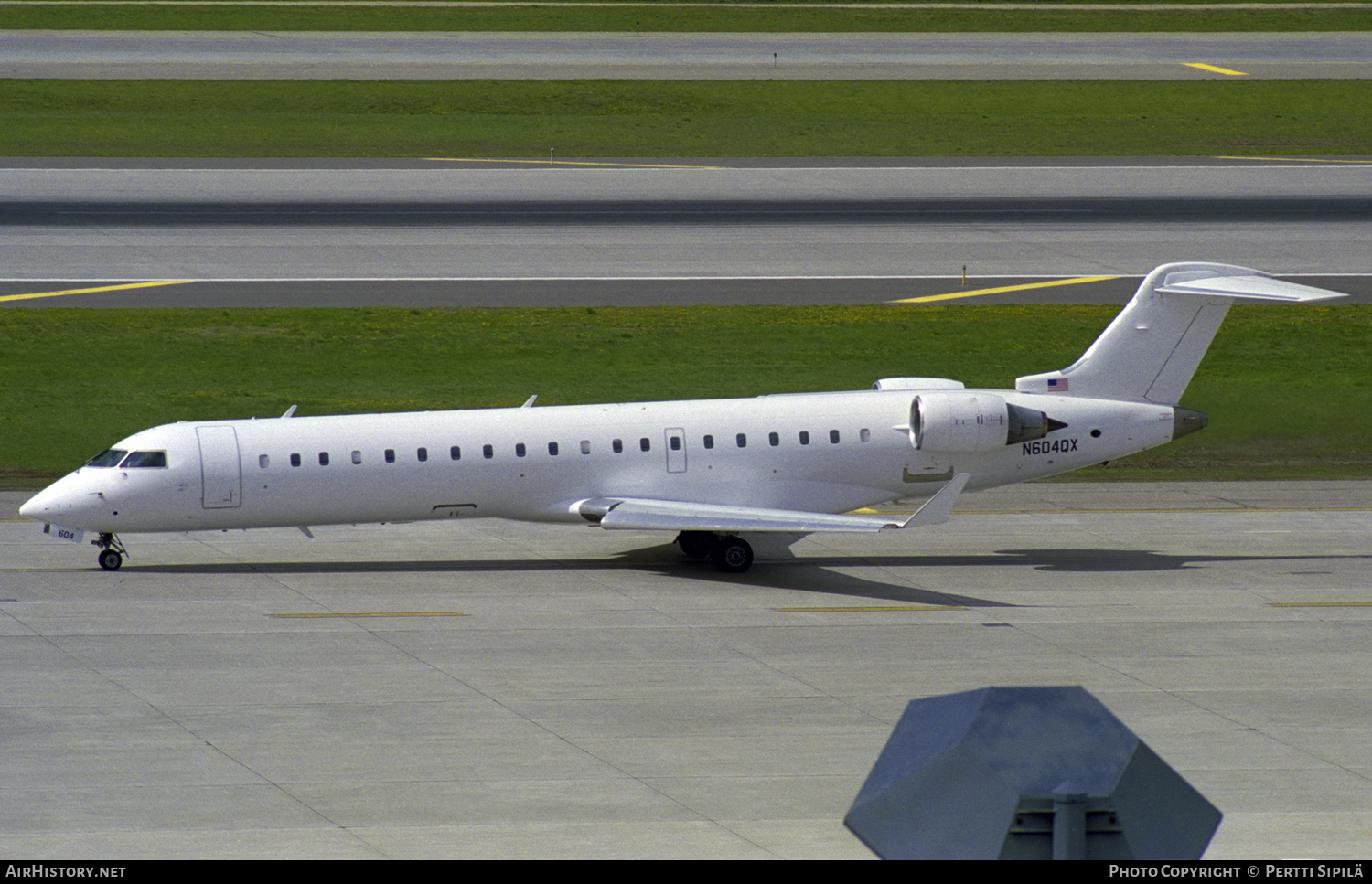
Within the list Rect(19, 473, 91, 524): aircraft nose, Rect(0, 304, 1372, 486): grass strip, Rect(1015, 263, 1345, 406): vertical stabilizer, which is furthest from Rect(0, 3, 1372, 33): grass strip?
Rect(19, 473, 91, 524): aircraft nose

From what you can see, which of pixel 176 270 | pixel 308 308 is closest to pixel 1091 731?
pixel 308 308

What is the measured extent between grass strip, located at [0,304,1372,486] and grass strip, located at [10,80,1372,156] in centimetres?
2534

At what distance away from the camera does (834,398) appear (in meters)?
30.6

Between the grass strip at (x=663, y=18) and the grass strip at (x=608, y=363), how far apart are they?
5999 centimetres

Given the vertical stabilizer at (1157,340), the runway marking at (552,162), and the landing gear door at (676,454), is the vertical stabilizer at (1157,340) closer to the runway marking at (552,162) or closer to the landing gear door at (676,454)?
the landing gear door at (676,454)

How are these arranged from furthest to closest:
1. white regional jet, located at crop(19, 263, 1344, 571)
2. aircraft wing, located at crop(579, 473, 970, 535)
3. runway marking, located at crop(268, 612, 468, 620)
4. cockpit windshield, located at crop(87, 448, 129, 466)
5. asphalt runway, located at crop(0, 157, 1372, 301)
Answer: asphalt runway, located at crop(0, 157, 1372, 301) < cockpit windshield, located at crop(87, 448, 129, 466) < white regional jet, located at crop(19, 263, 1344, 571) < aircraft wing, located at crop(579, 473, 970, 535) < runway marking, located at crop(268, 612, 468, 620)

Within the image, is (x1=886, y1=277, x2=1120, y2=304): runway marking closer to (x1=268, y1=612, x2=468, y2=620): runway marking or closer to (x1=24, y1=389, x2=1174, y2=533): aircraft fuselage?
(x1=24, y1=389, x2=1174, y2=533): aircraft fuselage

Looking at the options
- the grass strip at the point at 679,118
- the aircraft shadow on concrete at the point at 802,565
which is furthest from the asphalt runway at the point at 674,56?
the aircraft shadow on concrete at the point at 802,565

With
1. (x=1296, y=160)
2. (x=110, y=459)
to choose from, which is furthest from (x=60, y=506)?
(x=1296, y=160)

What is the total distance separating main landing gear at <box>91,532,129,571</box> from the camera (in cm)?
2898

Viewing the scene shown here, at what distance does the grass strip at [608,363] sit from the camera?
39750mm

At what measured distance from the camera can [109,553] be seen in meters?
29.1

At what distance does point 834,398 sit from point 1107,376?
4871 mm

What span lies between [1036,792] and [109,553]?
25654mm
